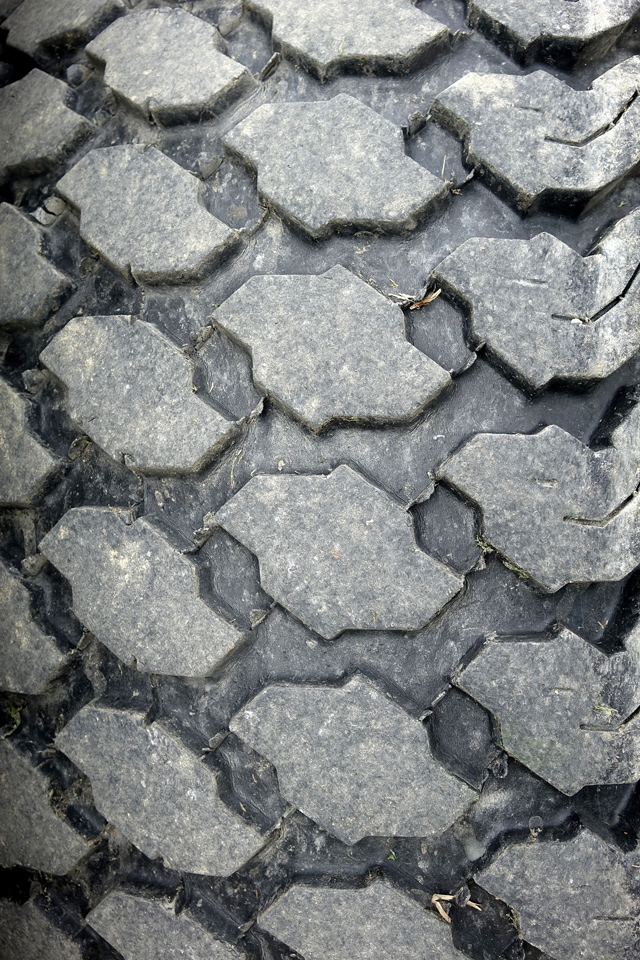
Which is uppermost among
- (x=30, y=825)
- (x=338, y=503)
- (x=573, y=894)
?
(x=338, y=503)

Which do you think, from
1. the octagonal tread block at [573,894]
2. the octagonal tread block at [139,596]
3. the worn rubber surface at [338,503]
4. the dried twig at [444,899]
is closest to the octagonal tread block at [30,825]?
the worn rubber surface at [338,503]

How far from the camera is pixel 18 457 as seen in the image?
1.24m

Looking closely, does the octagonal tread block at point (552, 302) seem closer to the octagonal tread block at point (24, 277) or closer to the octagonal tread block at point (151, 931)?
the octagonal tread block at point (24, 277)

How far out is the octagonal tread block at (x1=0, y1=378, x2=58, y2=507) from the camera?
1223mm

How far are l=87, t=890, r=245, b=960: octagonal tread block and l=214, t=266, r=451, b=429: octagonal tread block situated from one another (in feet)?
2.52

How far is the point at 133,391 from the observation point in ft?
3.74

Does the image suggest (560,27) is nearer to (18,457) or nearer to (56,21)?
(56,21)

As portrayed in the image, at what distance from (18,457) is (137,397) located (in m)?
0.26

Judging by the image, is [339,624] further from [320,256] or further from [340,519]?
[320,256]

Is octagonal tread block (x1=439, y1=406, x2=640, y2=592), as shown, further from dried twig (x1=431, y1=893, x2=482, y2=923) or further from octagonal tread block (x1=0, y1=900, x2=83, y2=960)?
octagonal tread block (x1=0, y1=900, x2=83, y2=960)

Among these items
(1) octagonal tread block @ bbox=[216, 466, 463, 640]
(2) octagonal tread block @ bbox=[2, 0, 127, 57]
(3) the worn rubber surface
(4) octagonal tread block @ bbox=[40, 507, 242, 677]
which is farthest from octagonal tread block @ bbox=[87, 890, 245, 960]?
(2) octagonal tread block @ bbox=[2, 0, 127, 57]

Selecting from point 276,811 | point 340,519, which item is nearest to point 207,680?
point 276,811

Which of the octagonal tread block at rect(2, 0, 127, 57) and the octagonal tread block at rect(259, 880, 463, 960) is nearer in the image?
the octagonal tread block at rect(259, 880, 463, 960)

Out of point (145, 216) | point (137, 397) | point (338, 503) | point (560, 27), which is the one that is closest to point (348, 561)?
point (338, 503)
